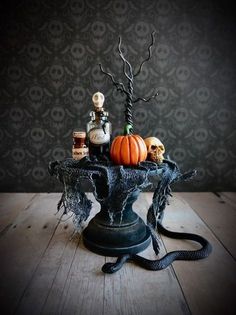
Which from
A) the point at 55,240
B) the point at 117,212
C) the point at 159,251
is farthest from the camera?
the point at 55,240

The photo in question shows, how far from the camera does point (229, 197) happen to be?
8.78 feet

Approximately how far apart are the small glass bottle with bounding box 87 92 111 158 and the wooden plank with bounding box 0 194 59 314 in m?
0.64

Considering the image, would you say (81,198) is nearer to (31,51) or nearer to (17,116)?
(17,116)

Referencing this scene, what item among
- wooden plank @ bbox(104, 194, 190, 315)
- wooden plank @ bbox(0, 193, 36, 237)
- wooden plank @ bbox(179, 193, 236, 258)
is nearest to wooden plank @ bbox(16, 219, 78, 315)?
wooden plank @ bbox(104, 194, 190, 315)

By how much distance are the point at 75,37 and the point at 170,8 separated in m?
0.88

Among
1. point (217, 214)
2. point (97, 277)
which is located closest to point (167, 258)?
point (97, 277)

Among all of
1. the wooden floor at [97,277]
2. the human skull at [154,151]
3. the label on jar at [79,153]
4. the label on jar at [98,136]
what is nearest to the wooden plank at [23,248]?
the wooden floor at [97,277]

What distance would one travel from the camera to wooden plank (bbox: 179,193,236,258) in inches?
72.5

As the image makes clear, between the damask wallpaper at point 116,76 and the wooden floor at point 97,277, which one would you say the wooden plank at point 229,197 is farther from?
the wooden floor at point 97,277

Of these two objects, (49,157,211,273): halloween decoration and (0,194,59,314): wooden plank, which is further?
(49,157,211,273): halloween decoration

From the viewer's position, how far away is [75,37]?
8.59 feet

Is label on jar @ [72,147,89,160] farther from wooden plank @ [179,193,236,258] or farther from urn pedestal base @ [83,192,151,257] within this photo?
wooden plank @ [179,193,236,258]

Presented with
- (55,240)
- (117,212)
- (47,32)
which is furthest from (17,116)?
(117,212)

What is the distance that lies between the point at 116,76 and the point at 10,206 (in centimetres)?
146
